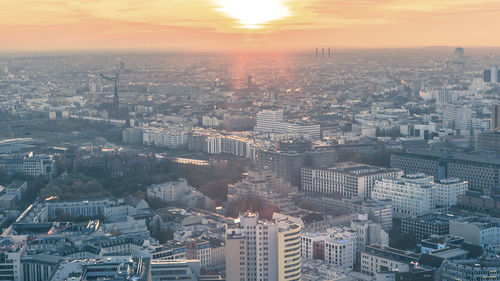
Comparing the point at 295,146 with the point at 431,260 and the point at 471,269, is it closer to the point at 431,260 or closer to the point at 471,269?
the point at 431,260

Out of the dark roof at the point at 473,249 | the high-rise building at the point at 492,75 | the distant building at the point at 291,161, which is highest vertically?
the high-rise building at the point at 492,75

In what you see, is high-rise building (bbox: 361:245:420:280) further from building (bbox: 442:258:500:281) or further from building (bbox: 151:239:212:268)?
building (bbox: 151:239:212:268)

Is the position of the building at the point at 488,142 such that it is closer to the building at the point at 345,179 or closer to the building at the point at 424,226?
the building at the point at 345,179

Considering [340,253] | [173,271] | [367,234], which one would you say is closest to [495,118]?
[367,234]

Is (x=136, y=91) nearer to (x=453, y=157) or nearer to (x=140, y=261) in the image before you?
(x=453, y=157)

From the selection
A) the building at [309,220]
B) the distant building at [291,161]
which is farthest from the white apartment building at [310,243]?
the distant building at [291,161]

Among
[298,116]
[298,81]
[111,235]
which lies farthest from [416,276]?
[298,81]
